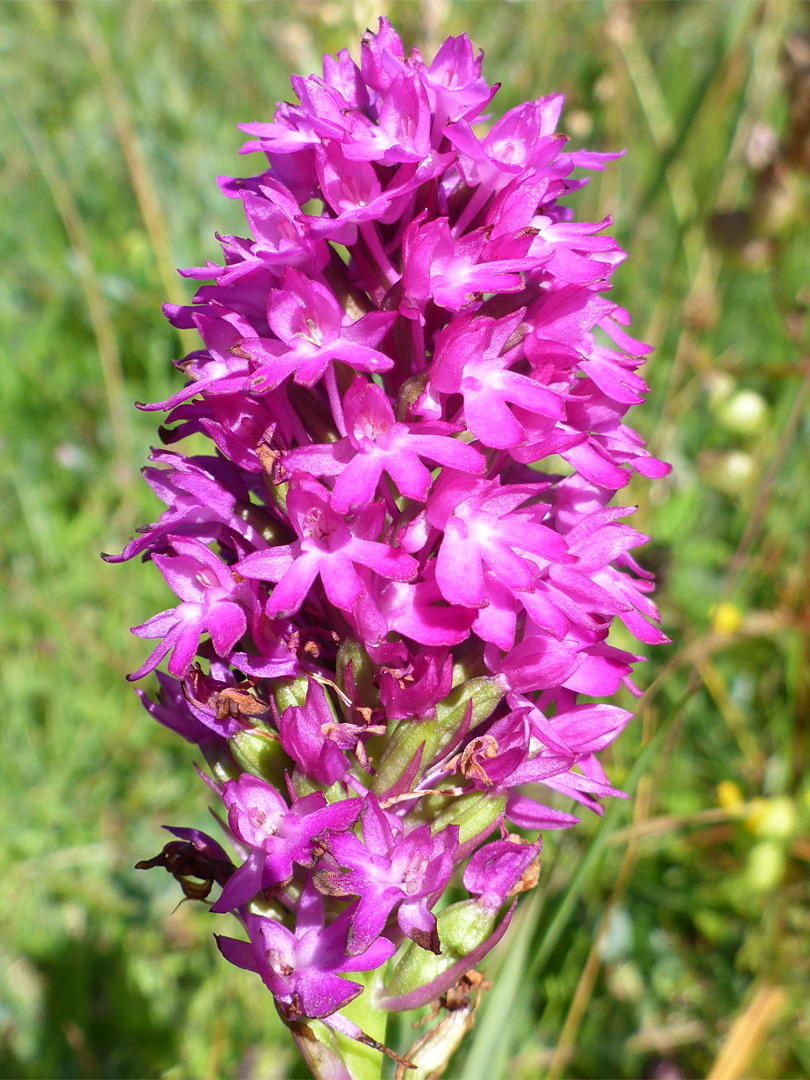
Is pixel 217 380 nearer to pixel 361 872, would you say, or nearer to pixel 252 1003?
pixel 361 872

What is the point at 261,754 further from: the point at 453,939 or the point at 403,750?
the point at 453,939

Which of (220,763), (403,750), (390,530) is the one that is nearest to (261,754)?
(220,763)

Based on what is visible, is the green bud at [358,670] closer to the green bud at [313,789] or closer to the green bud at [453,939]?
the green bud at [313,789]

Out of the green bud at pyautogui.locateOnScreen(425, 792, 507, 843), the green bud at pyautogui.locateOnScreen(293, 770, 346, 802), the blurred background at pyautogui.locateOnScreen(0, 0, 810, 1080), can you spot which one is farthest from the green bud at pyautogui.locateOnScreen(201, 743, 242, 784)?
the blurred background at pyautogui.locateOnScreen(0, 0, 810, 1080)

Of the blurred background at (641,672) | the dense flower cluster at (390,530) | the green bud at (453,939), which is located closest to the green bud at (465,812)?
the dense flower cluster at (390,530)

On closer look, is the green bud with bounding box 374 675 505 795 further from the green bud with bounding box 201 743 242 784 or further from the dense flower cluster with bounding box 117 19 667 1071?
the green bud with bounding box 201 743 242 784

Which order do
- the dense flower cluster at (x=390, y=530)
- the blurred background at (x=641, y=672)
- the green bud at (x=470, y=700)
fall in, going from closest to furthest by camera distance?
the dense flower cluster at (x=390, y=530) → the green bud at (x=470, y=700) → the blurred background at (x=641, y=672)
